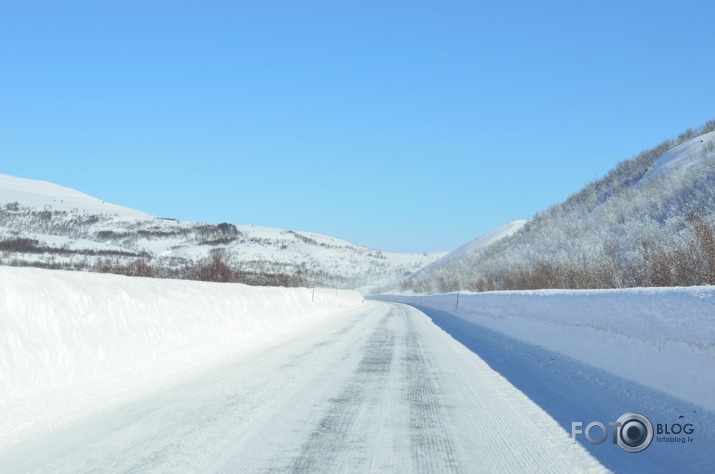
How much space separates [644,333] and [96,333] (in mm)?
7789

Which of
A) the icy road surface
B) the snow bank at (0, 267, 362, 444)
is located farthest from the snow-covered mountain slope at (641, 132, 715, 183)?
the icy road surface

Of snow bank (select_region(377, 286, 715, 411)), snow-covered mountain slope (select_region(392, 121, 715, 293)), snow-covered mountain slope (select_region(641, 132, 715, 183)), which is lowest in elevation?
snow bank (select_region(377, 286, 715, 411))


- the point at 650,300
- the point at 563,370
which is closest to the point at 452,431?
the point at 650,300

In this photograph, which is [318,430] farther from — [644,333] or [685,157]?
[685,157]

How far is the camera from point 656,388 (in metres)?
6.85

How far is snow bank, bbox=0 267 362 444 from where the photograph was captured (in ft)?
21.1

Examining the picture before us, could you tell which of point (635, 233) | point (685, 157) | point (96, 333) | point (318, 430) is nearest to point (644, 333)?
point (318, 430)

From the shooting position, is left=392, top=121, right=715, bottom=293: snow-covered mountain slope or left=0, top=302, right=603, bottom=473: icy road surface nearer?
left=0, top=302, right=603, bottom=473: icy road surface

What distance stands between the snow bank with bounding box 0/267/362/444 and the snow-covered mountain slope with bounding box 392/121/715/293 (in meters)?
11.1

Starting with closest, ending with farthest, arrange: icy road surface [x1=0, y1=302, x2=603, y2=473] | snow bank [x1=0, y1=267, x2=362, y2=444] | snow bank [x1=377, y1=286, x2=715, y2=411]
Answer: icy road surface [x1=0, y1=302, x2=603, y2=473], snow bank [x1=377, y1=286, x2=715, y2=411], snow bank [x1=0, y1=267, x2=362, y2=444]

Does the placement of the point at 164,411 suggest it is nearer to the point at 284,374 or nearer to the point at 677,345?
the point at 284,374

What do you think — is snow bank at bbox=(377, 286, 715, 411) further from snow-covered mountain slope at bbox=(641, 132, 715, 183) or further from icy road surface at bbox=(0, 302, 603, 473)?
snow-covered mountain slope at bbox=(641, 132, 715, 183)

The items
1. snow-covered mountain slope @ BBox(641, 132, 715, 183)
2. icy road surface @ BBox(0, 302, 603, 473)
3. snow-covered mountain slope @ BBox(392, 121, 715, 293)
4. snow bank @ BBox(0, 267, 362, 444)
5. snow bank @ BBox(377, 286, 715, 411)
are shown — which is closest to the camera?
icy road surface @ BBox(0, 302, 603, 473)

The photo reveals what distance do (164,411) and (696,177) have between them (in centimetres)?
3706
